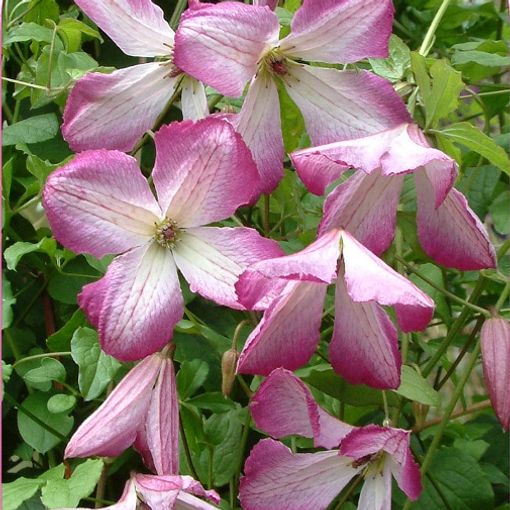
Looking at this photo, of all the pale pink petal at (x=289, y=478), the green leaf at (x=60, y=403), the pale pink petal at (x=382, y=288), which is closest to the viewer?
the pale pink petal at (x=382, y=288)

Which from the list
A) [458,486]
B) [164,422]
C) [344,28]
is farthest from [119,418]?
[458,486]

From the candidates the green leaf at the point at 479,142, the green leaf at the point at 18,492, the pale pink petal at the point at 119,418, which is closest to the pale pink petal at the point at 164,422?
the pale pink petal at the point at 119,418

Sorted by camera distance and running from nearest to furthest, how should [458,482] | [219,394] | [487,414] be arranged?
1. [219,394]
2. [458,482]
3. [487,414]

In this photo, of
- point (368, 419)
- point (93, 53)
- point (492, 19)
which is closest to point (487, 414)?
point (368, 419)

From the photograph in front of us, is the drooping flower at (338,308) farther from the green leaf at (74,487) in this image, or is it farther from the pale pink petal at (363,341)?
the green leaf at (74,487)

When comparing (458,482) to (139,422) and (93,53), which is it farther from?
(93,53)

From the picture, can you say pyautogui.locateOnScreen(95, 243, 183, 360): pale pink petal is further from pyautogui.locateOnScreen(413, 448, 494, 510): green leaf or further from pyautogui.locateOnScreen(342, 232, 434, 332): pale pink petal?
pyautogui.locateOnScreen(413, 448, 494, 510): green leaf
